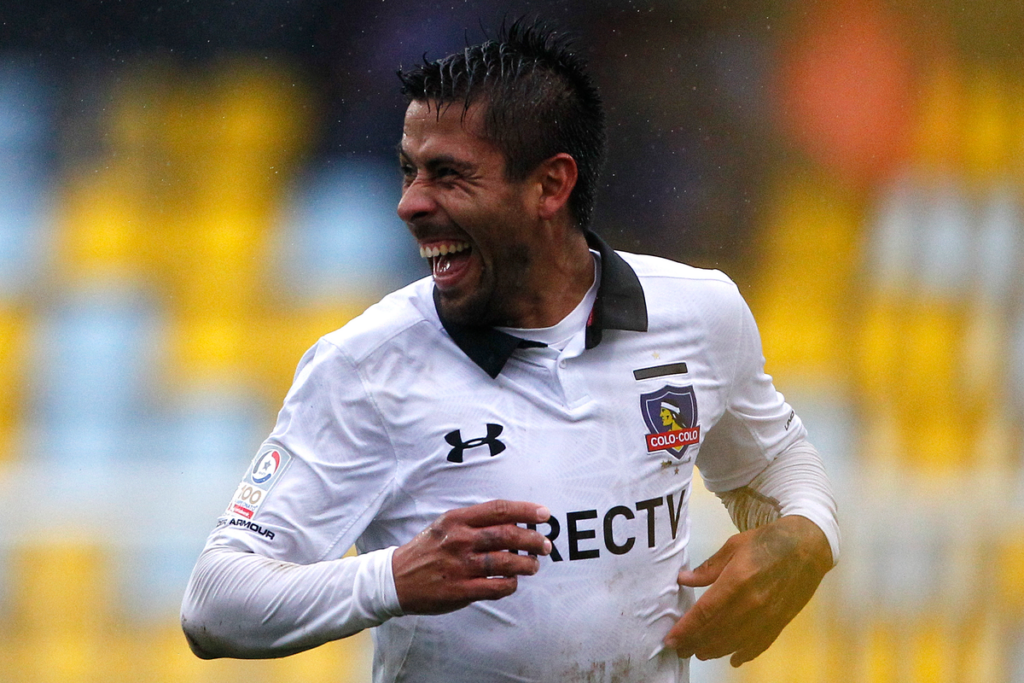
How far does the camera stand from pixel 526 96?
108cm

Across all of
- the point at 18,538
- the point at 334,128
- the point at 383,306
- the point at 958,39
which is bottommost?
the point at 18,538

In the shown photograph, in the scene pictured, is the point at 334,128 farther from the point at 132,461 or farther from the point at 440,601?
the point at 440,601

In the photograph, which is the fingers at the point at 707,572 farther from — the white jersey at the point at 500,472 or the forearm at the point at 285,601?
the forearm at the point at 285,601

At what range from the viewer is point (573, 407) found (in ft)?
3.44

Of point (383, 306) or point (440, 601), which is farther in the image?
point (383, 306)

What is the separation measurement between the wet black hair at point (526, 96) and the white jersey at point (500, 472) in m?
0.16

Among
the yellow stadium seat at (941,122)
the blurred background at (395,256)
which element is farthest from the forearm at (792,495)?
the yellow stadium seat at (941,122)

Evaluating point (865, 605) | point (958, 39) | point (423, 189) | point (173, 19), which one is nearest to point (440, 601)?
point (423, 189)

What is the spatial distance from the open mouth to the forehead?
0.09 meters

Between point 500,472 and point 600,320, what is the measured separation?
0.20m

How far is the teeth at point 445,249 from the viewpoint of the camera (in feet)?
3.47

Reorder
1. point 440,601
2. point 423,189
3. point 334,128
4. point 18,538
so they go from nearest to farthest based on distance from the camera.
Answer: point 440,601 → point 423,189 → point 18,538 → point 334,128

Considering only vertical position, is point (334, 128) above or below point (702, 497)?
above

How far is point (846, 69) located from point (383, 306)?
4.94 feet
